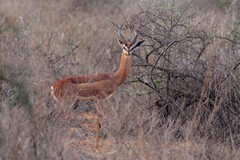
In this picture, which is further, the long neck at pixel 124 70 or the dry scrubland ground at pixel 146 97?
the long neck at pixel 124 70

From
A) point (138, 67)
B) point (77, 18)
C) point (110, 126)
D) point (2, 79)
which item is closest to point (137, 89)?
point (138, 67)

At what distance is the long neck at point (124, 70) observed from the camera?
834 centimetres

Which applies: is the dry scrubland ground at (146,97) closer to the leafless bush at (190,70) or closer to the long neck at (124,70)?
the leafless bush at (190,70)

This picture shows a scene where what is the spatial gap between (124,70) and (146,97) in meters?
0.51

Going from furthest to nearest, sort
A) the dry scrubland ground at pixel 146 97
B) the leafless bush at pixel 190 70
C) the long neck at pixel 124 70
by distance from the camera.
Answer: the long neck at pixel 124 70 < the leafless bush at pixel 190 70 < the dry scrubland ground at pixel 146 97

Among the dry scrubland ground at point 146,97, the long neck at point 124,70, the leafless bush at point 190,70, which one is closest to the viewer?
the dry scrubland ground at point 146,97

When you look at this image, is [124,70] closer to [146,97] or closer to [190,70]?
[146,97]

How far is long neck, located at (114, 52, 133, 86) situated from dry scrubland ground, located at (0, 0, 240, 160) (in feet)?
0.69

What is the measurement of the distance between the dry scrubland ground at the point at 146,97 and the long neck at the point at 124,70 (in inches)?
8.3

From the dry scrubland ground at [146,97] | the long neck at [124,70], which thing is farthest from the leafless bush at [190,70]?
the long neck at [124,70]

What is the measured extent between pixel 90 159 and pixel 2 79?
1462 mm

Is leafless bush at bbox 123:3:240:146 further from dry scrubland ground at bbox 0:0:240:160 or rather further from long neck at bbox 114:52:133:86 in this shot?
long neck at bbox 114:52:133:86

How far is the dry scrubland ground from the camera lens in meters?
6.04

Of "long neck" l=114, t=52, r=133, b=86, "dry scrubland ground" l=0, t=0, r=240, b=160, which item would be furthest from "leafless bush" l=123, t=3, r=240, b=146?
"long neck" l=114, t=52, r=133, b=86
